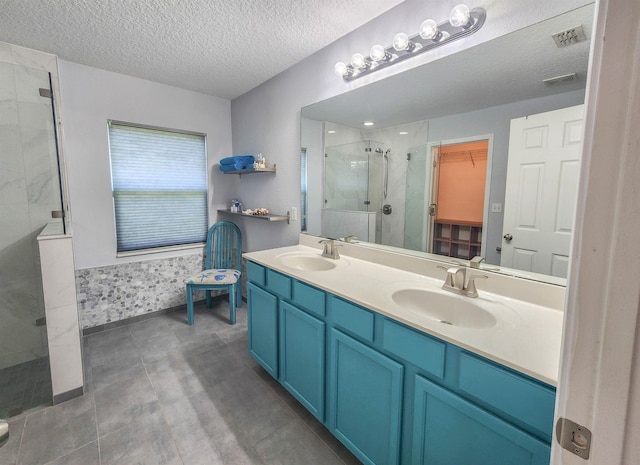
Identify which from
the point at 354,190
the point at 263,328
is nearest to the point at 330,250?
the point at 354,190

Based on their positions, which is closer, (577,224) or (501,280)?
(577,224)

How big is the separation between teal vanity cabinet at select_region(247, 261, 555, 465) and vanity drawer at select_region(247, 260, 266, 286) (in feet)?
0.28

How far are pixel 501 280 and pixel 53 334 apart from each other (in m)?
2.56

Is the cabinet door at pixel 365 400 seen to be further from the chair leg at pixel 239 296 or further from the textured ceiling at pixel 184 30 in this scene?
the chair leg at pixel 239 296

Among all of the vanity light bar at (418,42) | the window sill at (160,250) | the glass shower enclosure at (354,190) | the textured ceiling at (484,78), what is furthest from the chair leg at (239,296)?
→ the vanity light bar at (418,42)

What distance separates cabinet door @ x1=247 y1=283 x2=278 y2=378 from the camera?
191 cm

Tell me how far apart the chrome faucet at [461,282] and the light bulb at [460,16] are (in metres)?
1.15

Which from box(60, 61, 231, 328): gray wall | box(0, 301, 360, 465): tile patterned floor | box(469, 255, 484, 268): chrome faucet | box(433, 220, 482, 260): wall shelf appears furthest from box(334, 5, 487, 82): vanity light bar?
box(0, 301, 360, 465): tile patterned floor

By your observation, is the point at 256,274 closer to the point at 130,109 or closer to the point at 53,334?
the point at 53,334

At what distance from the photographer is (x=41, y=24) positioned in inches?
73.2

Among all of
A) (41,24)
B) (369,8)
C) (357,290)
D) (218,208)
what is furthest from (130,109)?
(357,290)

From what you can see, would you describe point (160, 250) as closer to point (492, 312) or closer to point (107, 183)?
point (107, 183)

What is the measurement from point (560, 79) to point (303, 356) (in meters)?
1.77

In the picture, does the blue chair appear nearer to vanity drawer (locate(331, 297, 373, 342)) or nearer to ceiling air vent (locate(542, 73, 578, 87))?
vanity drawer (locate(331, 297, 373, 342))
